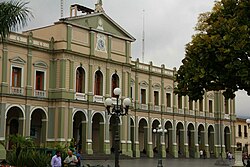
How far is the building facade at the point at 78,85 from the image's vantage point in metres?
41.2

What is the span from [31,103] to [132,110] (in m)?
13.4

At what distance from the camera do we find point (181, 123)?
194 feet

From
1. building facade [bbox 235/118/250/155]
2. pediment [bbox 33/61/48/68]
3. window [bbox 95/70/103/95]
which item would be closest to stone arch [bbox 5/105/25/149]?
pediment [bbox 33/61/48/68]

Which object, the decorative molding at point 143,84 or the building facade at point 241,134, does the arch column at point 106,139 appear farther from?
the building facade at point 241,134

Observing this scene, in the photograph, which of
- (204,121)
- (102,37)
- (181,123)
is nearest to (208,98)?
(204,121)

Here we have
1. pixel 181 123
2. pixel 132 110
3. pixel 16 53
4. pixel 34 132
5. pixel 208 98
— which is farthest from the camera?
pixel 208 98

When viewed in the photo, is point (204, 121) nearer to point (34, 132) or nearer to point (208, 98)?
point (208, 98)

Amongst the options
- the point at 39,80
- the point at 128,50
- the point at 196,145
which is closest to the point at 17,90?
the point at 39,80

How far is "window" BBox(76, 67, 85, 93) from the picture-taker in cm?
4481

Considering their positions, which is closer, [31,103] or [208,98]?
[31,103]

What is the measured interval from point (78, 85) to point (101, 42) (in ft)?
16.3

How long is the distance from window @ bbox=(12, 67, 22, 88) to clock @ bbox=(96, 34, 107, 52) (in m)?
8.34

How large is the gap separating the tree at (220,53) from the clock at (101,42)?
22.1 m

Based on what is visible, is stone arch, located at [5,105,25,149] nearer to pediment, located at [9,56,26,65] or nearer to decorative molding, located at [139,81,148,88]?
pediment, located at [9,56,26,65]
